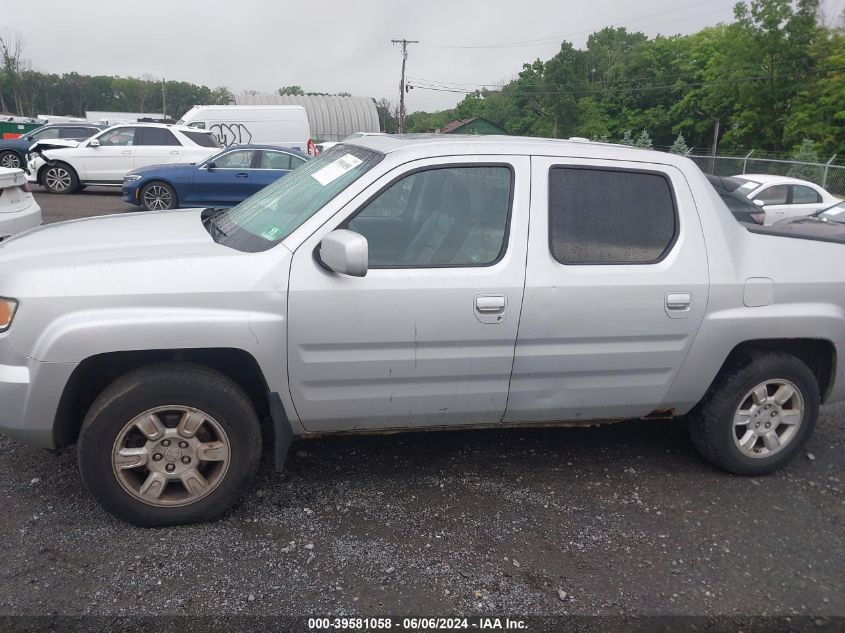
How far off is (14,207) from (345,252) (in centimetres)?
542

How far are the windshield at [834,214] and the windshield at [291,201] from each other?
1056cm

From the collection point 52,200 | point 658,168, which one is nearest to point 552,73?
point 52,200

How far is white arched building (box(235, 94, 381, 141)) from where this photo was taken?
49.7 metres

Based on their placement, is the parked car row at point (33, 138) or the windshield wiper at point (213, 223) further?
the parked car row at point (33, 138)

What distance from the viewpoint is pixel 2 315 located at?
9.82ft

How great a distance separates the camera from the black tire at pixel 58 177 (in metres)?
16.3

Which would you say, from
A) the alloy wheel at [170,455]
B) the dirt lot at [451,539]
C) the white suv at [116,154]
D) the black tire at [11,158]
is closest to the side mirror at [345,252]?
the alloy wheel at [170,455]

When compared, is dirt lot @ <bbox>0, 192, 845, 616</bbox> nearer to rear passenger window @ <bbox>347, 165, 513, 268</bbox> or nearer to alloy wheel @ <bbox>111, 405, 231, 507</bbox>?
alloy wheel @ <bbox>111, 405, 231, 507</bbox>

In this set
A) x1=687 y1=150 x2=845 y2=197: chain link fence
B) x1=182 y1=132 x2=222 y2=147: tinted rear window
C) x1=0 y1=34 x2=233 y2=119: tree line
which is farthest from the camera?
x1=0 y1=34 x2=233 y2=119: tree line

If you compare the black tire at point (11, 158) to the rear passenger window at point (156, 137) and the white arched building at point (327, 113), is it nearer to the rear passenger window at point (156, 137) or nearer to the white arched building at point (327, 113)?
the rear passenger window at point (156, 137)

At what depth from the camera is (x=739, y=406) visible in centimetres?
385

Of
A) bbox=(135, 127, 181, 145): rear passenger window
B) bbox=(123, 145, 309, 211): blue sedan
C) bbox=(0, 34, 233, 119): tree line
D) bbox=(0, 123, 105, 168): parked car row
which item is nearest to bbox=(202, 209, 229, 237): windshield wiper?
bbox=(123, 145, 309, 211): blue sedan

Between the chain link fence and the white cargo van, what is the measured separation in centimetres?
1263

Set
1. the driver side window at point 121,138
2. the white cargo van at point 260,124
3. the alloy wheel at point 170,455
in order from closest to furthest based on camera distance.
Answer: the alloy wheel at point 170,455 → the driver side window at point 121,138 → the white cargo van at point 260,124
